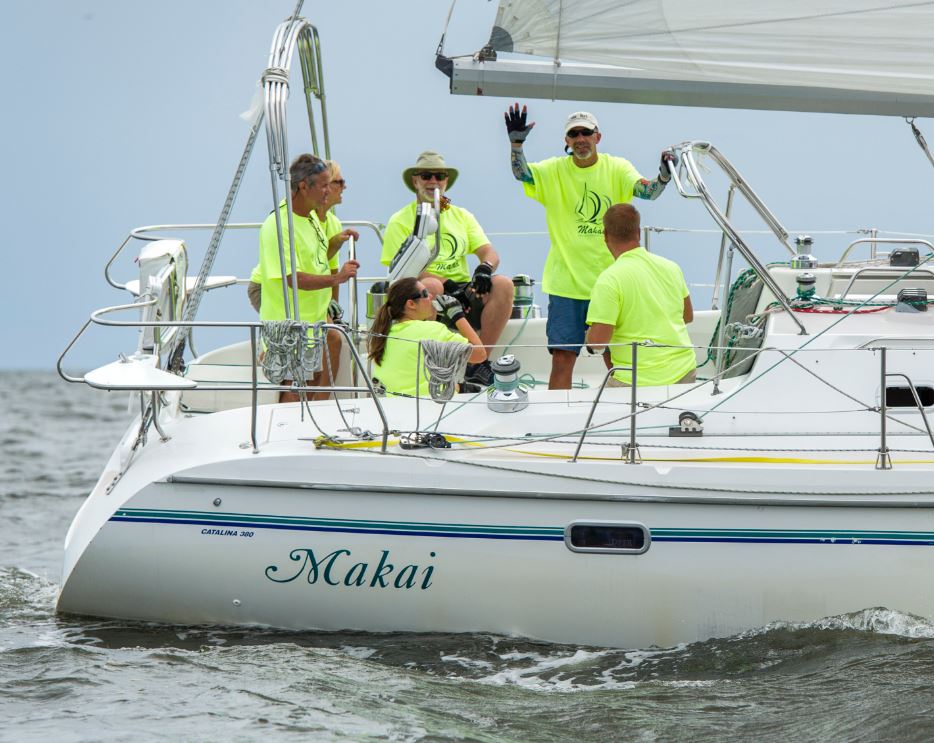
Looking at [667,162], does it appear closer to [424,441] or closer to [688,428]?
[688,428]

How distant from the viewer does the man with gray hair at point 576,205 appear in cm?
721

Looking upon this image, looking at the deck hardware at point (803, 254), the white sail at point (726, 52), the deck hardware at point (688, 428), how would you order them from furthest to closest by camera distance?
1. the deck hardware at point (803, 254)
2. the white sail at point (726, 52)
3. the deck hardware at point (688, 428)

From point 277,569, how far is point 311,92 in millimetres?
3201

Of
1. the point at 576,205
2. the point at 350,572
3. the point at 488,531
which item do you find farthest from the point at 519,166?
the point at 350,572

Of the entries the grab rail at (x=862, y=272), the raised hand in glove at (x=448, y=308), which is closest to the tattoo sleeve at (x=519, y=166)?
the raised hand in glove at (x=448, y=308)

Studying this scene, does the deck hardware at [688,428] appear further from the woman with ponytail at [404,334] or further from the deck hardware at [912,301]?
the deck hardware at [912,301]

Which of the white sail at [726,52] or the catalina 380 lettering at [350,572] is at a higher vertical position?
the white sail at [726,52]

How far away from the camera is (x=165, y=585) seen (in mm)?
5660

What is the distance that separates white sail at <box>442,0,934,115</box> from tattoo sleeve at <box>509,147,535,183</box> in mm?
1023

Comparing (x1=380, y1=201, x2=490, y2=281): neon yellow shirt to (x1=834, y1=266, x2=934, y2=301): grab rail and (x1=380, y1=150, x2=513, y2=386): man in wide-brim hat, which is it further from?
(x1=834, y1=266, x2=934, y2=301): grab rail

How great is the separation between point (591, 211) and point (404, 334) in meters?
1.58

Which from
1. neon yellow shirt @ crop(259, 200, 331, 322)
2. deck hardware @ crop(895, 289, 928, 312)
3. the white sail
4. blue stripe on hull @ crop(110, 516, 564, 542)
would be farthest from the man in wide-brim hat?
deck hardware @ crop(895, 289, 928, 312)

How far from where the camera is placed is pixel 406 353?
243 inches

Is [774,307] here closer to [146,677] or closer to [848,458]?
[848,458]
